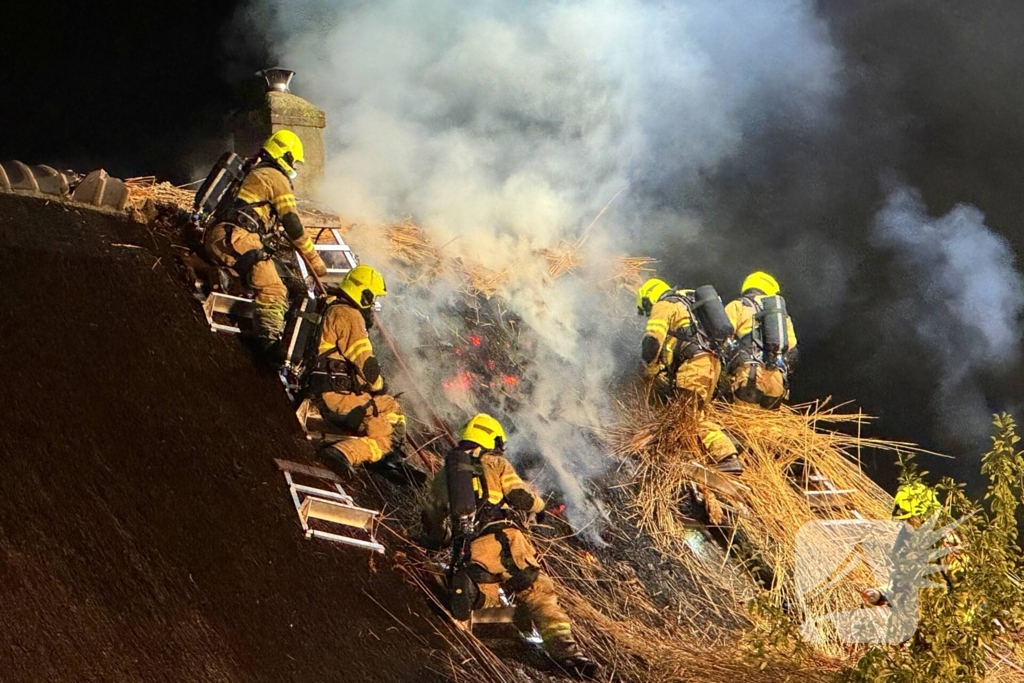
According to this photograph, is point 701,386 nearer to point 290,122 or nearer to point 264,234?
point 264,234

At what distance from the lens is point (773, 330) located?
10.0 meters

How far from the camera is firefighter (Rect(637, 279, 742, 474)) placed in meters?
9.27

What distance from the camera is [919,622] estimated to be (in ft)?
18.8

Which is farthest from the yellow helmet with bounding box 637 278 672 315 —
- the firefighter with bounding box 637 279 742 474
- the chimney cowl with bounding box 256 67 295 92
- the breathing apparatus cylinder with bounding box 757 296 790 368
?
the chimney cowl with bounding box 256 67 295 92

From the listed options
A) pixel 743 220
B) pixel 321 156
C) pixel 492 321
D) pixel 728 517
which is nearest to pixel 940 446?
pixel 743 220

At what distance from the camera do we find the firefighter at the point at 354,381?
781cm

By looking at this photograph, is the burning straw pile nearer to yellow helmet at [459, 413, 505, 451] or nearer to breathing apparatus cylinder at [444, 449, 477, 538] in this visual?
yellow helmet at [459, 413, 505, 451]

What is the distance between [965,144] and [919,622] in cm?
908

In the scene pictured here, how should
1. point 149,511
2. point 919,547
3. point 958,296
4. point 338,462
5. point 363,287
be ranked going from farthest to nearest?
point 958,296
point 363,287
point 338,462
point 149,511
point 919,547

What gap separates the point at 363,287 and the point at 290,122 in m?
2.80

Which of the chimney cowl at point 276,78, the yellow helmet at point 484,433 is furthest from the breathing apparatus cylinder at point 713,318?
the chimney cowl at point 276,78
